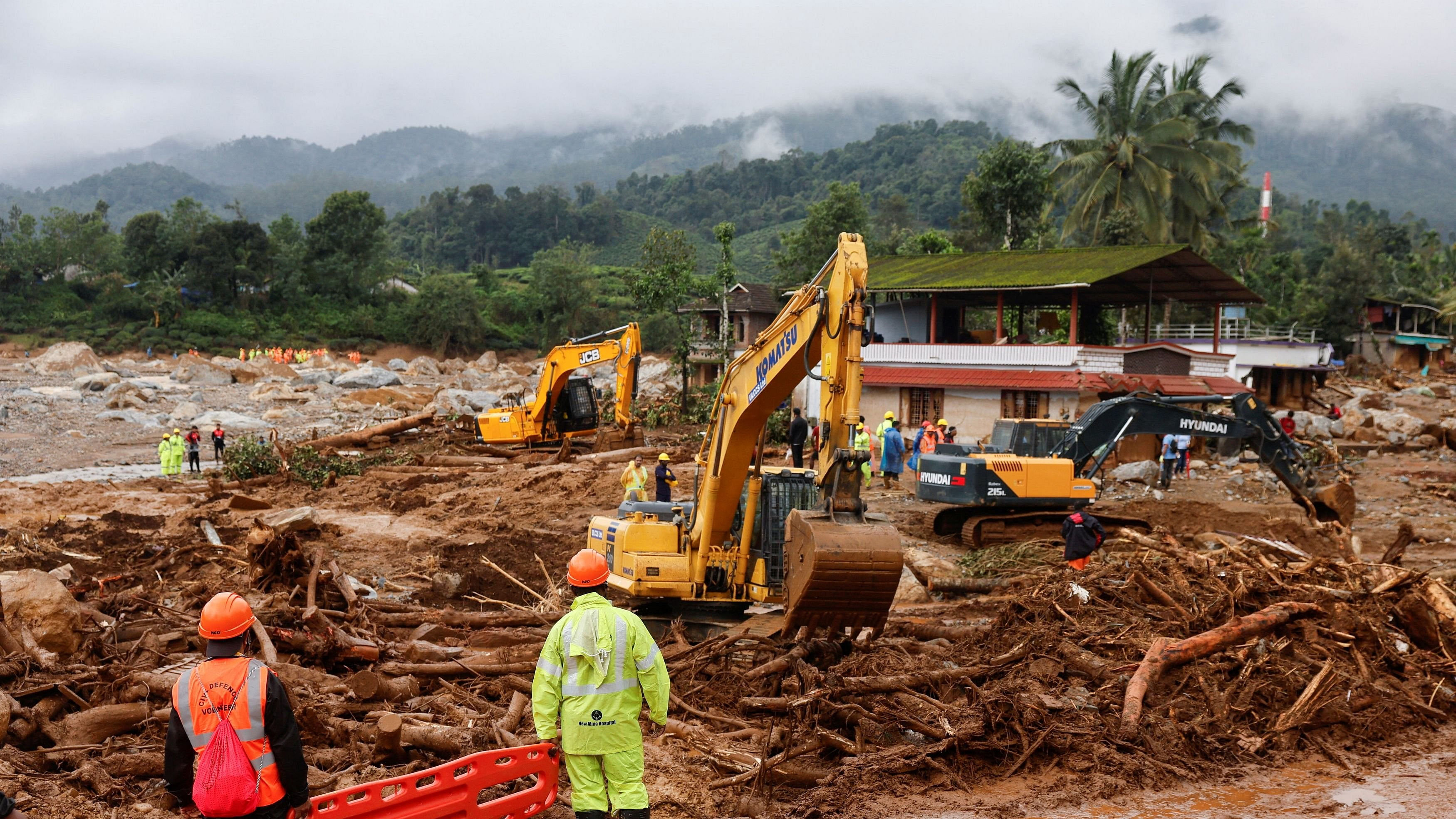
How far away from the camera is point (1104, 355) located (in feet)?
81.7

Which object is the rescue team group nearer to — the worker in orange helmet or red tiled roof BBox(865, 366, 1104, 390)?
the worker in orange helmet

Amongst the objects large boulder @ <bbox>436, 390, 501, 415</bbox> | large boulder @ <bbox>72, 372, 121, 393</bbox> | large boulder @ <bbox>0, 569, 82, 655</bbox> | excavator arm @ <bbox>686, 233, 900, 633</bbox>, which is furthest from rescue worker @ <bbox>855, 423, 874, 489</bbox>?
large boulder @ <bbox>72, 372, 121, 393</bbox>

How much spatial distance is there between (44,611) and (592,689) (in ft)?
17.5

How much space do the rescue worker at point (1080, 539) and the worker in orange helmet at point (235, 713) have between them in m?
9.14

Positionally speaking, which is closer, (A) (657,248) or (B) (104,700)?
(B) (104,700)

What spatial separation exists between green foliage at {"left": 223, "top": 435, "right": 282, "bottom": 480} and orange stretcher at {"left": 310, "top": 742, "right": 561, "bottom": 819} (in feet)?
57.5

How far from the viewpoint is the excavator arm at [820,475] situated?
683cm

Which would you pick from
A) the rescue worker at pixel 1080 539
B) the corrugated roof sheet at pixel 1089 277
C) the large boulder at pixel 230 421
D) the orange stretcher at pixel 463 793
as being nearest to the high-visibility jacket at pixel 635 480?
the rescue worker at pixel 1080 539

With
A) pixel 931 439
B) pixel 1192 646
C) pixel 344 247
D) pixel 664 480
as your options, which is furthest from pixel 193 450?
pixel 344 247

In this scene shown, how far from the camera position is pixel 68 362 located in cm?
4984

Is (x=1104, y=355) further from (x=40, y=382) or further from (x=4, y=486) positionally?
(x=40, y=382)

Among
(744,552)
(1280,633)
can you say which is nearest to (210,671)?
(744,552)

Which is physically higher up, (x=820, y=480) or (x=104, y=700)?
(x=820, y=480)

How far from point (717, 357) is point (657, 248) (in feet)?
16.1
